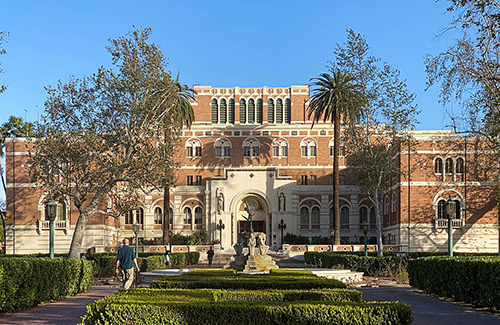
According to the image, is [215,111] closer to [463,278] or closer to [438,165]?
[438,165]

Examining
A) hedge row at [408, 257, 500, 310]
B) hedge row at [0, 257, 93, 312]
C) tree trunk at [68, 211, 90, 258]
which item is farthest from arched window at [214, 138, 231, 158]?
hedge row at [408, 257, 500, 310]

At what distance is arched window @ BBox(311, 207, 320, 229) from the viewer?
57.8m

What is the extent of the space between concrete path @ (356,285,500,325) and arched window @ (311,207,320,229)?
36.3 metres

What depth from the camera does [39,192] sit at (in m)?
50.4

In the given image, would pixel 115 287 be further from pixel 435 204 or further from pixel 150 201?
pixel 150 201

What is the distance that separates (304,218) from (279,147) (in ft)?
25.6

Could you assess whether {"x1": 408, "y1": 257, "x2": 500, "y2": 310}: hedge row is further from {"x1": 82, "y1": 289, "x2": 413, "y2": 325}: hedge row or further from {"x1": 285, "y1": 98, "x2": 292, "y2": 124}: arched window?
{"x1": 285, "y1": 98, "x2": 292, "y2": 124}: arched window

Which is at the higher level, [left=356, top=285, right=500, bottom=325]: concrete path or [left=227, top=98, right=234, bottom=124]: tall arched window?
[left=227, top=98, right=234, bottom=124]: tall arched window

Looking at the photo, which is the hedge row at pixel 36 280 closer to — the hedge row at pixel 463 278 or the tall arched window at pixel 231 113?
the hedge row at pixel 463 278

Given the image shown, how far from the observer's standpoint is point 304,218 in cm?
5800

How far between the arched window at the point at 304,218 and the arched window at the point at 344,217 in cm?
339

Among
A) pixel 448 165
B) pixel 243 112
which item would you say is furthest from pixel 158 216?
pixel 448 165

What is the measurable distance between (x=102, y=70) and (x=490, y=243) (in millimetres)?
33385

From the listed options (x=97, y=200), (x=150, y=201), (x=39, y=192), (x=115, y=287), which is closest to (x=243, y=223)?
(x=150, y=201)
